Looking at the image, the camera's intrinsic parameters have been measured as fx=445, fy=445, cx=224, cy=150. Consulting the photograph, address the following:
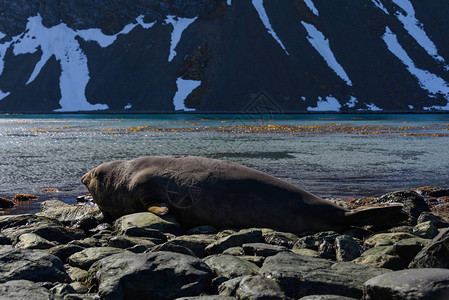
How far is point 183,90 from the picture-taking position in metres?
107

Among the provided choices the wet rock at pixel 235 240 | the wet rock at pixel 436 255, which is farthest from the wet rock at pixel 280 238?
the wet rock at pixel 436 255

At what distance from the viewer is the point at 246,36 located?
360ft

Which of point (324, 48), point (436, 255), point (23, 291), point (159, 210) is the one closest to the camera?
point (23, 291)

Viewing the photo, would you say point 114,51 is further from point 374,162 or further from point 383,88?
point 374,162

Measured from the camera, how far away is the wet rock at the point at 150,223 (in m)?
8.09

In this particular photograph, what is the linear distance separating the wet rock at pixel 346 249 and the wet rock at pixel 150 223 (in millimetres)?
3038

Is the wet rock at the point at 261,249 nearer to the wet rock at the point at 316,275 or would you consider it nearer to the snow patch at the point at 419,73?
the wet rock at the point at 316,275

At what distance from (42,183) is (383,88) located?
10225 cm

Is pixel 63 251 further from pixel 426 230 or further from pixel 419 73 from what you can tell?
pixel 419 73

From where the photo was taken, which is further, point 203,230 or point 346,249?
point 203,230

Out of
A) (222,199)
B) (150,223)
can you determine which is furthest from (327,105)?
(150,223)

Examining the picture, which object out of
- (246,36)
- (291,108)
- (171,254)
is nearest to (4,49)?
(246,36)

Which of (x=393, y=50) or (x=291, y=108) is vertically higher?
(x=393, y=50)

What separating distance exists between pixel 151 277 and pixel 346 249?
3.09 m
